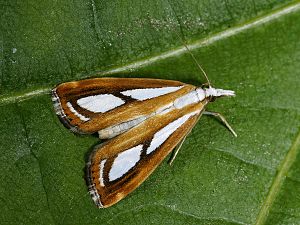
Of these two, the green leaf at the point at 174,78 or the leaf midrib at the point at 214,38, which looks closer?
the green leaf at the point at 174,78

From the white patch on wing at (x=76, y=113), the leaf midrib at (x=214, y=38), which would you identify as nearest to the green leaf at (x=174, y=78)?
the leaf midrib at (x=214, y=38)

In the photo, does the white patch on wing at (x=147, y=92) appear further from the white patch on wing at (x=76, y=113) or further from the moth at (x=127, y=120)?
the white patch on wing at (x=76, y=113)

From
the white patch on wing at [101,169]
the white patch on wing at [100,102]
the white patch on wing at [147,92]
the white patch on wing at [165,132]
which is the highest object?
the white patch on wing at [100,102]

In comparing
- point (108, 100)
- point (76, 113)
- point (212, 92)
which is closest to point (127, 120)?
point (108, 100)

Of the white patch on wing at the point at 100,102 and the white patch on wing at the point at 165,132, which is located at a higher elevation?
the white patch on wing at the point at 100,102

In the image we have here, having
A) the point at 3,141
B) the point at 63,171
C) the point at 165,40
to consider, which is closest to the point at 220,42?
the point at 165,40

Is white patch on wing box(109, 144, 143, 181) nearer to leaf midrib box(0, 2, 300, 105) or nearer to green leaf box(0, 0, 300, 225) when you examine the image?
green leaf box(0, 0, 300, 225)
